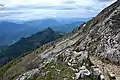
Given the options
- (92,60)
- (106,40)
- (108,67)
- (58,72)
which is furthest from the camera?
(106,40)

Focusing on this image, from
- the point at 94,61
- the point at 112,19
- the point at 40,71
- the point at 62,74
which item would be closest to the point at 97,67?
the point at 94,61

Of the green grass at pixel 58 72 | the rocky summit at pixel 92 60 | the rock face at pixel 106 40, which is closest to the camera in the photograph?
the rocky summit at pixel 92 60

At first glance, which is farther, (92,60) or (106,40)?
(106,40)

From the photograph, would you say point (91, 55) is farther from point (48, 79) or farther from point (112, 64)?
point (48, 79)

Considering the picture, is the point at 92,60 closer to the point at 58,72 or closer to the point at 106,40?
the point at 106,40

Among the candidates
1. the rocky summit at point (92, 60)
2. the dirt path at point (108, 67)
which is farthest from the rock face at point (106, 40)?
the dirt path at point (108, 67)

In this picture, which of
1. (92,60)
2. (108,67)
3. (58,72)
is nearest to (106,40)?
(92,60)

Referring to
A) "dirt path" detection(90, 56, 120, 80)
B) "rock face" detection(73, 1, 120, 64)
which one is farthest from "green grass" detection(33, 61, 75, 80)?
"rock face" detection(73, 1, 120, 64)

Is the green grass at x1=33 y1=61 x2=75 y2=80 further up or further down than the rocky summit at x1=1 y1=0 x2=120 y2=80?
further down

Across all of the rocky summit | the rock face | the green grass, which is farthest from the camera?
the rock face

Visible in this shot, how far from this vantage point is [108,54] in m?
53.6

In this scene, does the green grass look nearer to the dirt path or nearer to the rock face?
the dirt path

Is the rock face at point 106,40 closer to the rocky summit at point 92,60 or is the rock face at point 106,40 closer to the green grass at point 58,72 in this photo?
the rocky summit at point 92,60

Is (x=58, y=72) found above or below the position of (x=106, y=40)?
below
